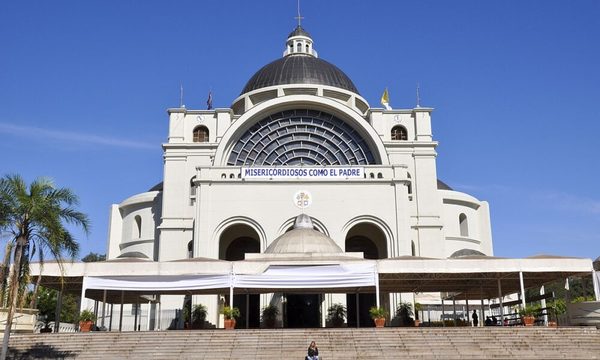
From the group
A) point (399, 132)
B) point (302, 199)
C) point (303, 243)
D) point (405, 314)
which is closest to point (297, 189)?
point (302, 199)

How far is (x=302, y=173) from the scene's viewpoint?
37688 millimetres

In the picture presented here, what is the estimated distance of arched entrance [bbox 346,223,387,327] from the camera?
1451 inches

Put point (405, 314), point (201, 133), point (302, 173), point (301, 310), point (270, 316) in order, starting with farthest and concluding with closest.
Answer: point (201, 133) < point (302, 173) < point (301, 310) < point (405, 314) < point (270, 316)

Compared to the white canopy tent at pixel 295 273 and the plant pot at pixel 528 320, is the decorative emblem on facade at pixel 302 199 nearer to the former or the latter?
the white canopy tent at pixel 295 273

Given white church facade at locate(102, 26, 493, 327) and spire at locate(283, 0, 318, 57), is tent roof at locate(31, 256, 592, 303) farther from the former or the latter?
spire at locate(283, 0, 318, 57)

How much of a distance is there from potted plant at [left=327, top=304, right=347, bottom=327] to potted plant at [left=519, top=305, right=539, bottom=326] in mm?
9283

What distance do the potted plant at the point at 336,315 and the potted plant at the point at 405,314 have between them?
2.91m

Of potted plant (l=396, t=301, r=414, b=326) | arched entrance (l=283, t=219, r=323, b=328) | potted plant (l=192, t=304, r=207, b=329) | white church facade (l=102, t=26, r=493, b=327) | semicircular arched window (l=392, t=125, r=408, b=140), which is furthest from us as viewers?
semicircular arched window (l=392, t=125, r=408, b=140)

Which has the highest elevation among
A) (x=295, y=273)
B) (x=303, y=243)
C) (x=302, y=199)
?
(x=302, y=199)

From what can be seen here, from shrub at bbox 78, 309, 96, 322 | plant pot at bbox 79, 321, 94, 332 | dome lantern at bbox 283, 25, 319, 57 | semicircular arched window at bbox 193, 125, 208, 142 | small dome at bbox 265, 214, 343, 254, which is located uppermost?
dome lantern at bbox 283, 25, 319, 57

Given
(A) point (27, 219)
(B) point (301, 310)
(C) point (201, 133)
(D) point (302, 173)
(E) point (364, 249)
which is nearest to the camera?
(A) point (27, 219)

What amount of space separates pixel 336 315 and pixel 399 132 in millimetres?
16815

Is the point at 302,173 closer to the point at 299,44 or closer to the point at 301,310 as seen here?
the point at 301,310

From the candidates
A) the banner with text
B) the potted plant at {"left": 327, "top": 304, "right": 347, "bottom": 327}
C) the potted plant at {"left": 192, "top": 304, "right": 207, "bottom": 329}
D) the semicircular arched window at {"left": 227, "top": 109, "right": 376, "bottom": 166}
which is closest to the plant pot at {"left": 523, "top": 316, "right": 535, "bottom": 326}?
the potted plant at {"left": 327, "top": 304, "right": 347, "bottom": 327}
